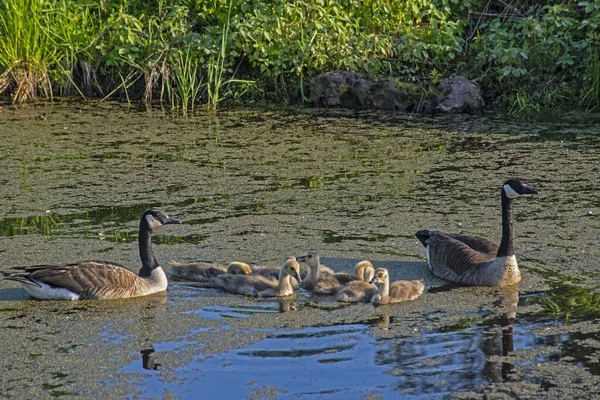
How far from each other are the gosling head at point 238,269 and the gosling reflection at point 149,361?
130 centimetres

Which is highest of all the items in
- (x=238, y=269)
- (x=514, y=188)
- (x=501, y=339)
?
(x=514, y=188)

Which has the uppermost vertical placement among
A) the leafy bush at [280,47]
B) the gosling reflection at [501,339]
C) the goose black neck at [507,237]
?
the leafy bush at [280,47]

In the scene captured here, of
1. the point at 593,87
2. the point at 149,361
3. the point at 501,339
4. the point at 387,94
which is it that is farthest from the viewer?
the point at 387,94

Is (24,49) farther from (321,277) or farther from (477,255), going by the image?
(477,255)

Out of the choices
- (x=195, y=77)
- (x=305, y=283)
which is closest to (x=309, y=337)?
(x=305, y=283)

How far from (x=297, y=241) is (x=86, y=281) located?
191 centimetres

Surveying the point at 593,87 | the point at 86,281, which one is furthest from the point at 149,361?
the point at 593,87

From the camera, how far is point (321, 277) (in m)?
6.95

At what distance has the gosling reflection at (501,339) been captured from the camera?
17.6 ft

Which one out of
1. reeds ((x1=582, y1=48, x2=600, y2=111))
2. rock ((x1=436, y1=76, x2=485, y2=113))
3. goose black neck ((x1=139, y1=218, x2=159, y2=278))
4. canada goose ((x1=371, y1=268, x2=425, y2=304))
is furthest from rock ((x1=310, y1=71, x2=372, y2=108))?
canada goose ((x1=371, y1=268, x2=425, y2=304))

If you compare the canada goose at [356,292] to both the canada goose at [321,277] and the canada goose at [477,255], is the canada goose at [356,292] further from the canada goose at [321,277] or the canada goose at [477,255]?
the canada goose at [477,255]

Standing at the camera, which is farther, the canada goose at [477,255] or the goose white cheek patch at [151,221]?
the goose white cheek patch at [151,221]

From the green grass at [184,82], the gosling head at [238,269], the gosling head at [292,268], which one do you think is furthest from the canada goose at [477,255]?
the green grass at [184,82]

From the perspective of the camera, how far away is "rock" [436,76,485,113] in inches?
508
